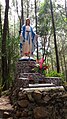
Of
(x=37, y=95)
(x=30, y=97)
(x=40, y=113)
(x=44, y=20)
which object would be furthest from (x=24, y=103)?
(x=44, y=20)

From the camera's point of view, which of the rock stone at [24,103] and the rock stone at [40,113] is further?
the rock stone at [24,103]

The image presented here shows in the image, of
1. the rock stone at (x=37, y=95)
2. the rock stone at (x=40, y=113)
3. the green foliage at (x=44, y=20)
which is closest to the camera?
the rock stone at (x=40, y=113)

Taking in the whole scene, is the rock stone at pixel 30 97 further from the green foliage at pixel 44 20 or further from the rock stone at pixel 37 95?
the green foliage at pixel 44 20

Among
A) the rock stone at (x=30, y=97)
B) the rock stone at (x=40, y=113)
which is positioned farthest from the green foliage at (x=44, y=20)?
the rock stone at (x=40, y=113)

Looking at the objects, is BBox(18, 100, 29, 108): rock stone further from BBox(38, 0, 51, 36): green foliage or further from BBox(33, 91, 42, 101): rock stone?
BBox(38, 0, 51, 36): green foliage

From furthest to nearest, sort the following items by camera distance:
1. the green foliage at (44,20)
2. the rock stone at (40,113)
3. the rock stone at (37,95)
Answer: the green foliage at (44,20), the rock stone at (37,95), the rock stone at (40,113)

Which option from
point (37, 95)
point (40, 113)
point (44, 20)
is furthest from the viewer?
point (44, 20)

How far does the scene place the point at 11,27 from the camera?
27922 mm

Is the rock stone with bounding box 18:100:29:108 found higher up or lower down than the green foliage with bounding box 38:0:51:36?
lower down

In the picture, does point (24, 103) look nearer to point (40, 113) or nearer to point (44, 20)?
point (40, 113)

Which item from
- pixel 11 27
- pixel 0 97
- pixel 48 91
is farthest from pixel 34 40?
pixel 11 27

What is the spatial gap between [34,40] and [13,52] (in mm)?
7838

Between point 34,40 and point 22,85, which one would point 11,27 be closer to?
point 34,40

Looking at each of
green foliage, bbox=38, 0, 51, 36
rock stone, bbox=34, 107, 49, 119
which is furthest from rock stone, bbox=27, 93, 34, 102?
green foliage, bbox=38, 0, 51, 36
